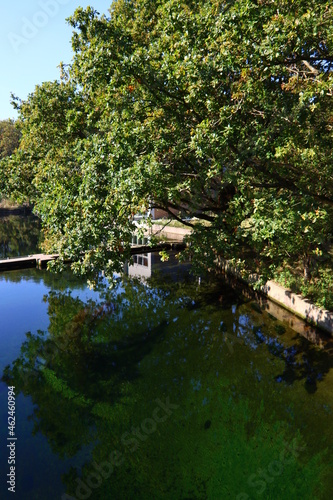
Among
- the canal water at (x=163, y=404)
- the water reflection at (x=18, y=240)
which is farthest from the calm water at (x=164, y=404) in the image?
the water reflection at (x=18, y=240)

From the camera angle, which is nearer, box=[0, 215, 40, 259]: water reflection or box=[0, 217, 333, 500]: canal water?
box=[0, 217, 333, 500]: canal water

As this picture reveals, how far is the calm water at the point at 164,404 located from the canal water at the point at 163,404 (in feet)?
0.09

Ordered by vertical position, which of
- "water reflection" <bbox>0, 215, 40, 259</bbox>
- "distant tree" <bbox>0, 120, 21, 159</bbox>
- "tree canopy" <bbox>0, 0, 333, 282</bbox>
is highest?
"distant tree" <bbox>0, 120, 21, 159</bbox>

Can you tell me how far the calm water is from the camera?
6.26m

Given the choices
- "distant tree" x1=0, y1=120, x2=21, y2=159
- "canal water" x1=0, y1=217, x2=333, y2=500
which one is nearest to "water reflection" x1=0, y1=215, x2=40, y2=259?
"canal water" x1=0, y1=217, x2=333, y2=500

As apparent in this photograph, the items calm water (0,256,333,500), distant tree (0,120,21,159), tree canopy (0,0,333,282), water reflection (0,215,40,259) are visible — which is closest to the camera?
calm water (0,256,333,500)

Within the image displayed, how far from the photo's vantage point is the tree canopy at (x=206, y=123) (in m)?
8.54

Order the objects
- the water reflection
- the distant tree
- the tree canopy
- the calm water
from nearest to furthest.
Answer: the calm water
the tree canopy
the water reflection
the distant tree

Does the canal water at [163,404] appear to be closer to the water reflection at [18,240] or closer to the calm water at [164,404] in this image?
the calm water at [164,404]

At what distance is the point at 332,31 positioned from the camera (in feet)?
26.3

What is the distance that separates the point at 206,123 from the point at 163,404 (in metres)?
6.84

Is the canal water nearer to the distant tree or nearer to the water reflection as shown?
the water reflection

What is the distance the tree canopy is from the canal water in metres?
2.93

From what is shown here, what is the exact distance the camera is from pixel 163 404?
8.34m
